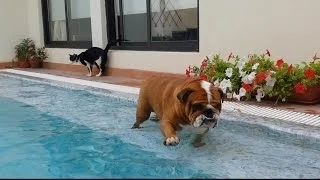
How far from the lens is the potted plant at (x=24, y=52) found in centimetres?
1121

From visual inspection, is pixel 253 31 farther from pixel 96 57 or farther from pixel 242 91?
pixel 96 57

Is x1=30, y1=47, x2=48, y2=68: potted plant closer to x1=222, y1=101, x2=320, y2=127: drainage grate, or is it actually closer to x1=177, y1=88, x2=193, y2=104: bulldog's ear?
x1=222, y1=101, x2=320, y2=127: drainage grate

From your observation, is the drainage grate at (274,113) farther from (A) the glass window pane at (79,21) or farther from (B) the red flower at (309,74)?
(A) the glass window pane at (79,21)

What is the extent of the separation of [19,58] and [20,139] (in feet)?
27.0

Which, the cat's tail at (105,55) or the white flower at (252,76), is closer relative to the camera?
the white flower at (252,76)

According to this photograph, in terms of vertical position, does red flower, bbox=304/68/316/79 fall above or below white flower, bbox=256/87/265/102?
above

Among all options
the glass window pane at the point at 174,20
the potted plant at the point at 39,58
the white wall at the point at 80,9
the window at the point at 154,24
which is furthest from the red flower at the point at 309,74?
the potted plant at the point at 39,58

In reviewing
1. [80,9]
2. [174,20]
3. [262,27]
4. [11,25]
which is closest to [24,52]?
[11,25]

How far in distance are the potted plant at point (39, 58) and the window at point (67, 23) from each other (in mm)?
229

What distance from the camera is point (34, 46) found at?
38.3 ft

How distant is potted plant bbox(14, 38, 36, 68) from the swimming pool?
19.8 ft

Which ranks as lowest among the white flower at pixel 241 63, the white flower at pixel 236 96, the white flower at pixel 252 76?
the white flower at pixel 236 96

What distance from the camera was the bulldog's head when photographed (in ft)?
8.50

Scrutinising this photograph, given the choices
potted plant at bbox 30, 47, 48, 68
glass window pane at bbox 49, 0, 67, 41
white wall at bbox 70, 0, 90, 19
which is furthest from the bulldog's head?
potted plant at bbox 30, 47, 48, 68
